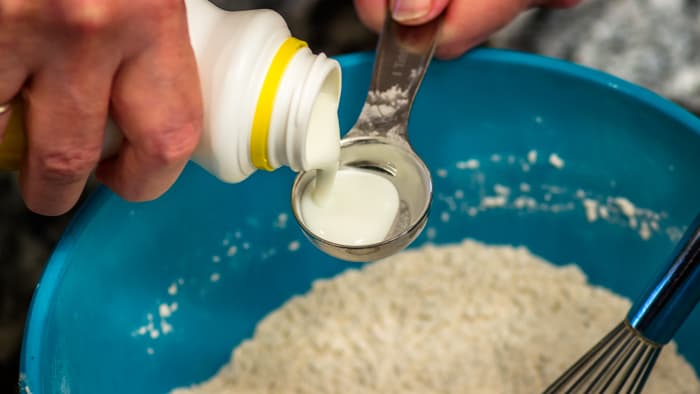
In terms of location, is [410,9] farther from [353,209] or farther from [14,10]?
[14,10]

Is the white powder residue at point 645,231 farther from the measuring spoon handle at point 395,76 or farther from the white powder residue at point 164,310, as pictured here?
the white powder residue at point 164,310

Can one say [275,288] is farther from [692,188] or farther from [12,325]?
[692,188]

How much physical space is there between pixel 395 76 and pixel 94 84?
1.02 feet

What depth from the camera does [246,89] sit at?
0.50m

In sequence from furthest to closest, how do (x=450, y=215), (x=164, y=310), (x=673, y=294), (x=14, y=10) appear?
(x=450, y=215) < (x=164, y=310) < (x=673, y=294) < (x=14, y=10)

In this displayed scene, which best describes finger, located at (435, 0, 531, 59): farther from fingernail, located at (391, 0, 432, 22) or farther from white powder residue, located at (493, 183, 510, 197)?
white powder residue, located at (493, 183, 510, 197)

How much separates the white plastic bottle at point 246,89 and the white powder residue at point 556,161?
0.38 metres

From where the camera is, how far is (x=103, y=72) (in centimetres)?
45

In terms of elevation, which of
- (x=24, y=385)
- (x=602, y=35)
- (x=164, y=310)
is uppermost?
(x=602, y=35)

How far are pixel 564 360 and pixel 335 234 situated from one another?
12.6 inches

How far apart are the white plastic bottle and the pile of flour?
35cm

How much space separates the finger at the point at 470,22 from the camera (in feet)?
2.30

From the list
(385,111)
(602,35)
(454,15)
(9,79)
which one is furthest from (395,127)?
(602,35)

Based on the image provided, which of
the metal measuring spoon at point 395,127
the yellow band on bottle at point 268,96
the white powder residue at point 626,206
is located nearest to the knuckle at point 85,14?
the yellow band on bottle at point 268,96
